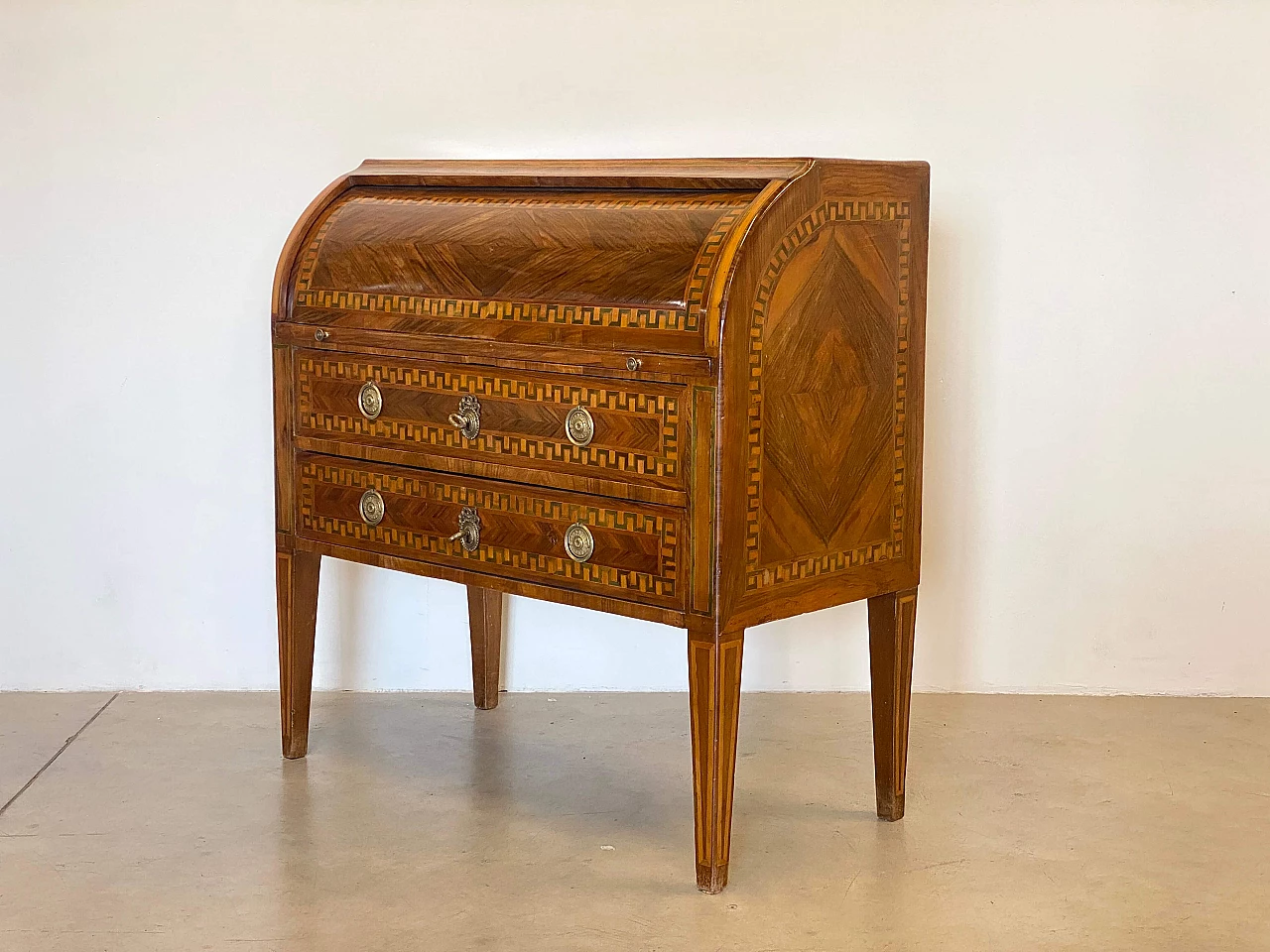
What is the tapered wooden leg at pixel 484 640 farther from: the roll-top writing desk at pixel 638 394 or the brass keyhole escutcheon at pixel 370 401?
the brass keyhole escutcheon at pixel 370 401

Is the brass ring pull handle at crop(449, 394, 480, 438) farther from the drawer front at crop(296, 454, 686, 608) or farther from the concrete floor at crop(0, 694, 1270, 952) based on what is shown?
the concrete floor at crop(0, 694, 1270, 952)

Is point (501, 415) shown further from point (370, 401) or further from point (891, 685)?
point (891, 685)

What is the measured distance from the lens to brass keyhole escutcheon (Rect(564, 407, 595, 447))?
2.71 metres

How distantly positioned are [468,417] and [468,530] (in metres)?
0.21

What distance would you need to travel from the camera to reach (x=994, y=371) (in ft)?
12.2

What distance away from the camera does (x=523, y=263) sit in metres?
2.82

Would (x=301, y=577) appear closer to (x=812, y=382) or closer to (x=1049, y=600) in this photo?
(x=812, y=382)

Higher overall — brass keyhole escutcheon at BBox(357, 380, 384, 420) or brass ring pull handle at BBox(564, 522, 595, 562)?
brass keyhole escutcheon at BBox(357, 380, 384, 420)

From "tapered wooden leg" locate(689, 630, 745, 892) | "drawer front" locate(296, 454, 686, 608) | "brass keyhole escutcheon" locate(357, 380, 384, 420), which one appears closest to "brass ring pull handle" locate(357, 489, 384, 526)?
"drawer front" locate(296, 454, 686, 608)

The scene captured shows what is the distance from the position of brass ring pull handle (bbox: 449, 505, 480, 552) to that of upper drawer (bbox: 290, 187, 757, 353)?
33 cm

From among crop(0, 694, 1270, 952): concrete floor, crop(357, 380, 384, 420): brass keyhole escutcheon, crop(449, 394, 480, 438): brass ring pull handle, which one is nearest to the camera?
crop(0, 694, 1270, 952): concrete floor

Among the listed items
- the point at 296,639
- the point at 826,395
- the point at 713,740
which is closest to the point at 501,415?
the point at 826,395

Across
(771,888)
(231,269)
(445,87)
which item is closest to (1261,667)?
(771,888)

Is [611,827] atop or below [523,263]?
below
